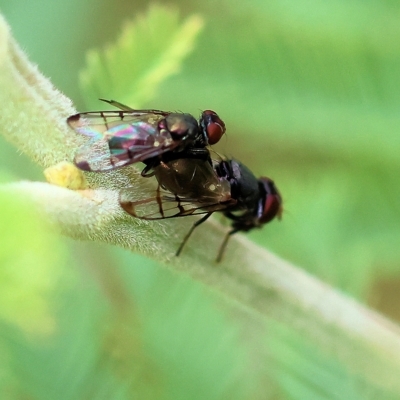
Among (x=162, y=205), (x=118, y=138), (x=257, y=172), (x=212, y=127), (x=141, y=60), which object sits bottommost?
(x=162, y=205)

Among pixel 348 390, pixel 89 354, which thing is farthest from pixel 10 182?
pixel 348 390

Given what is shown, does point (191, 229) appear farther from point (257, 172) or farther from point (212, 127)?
point (257, 172)

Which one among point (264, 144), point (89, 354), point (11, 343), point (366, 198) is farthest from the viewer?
point (264, 144)

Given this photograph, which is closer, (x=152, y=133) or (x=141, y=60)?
(x=152, y=133)

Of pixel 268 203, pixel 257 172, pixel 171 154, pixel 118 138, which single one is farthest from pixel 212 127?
pixel 257 172

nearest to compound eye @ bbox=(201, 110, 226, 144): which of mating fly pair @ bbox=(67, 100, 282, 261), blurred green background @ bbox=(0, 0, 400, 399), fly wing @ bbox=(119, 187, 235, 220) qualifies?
mating fly pair @ bbox=(67, 100, 282, 261)

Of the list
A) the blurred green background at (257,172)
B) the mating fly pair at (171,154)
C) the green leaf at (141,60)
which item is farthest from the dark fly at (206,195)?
the green leaf at (141,60)

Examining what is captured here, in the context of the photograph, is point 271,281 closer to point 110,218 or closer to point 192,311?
point 110,218
